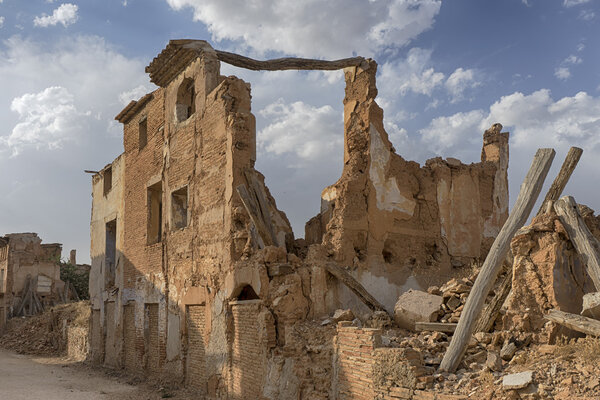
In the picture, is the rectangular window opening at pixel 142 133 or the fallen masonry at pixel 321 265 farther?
the rectangular window opening at pixel 142 133

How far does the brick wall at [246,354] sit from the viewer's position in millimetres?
8945

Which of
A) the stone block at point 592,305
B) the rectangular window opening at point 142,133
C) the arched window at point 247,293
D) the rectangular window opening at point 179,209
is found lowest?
the stone block at point 592,305

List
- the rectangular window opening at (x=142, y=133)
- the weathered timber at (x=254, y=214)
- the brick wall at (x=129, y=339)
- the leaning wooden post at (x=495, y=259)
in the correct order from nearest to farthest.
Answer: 1. the leaning wooden post at (x=495, y=259)
2. the weathered timber at (x=254, y=214)
3. the brick wall at (x=129, y=339)
4. the rectangular window opening at (x=142, y=133)

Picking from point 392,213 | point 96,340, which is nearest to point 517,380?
point 392,213

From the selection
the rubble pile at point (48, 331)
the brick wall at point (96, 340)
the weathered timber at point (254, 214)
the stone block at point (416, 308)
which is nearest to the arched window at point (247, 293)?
the weathered timber at point (254, 214)

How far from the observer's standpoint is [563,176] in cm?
661

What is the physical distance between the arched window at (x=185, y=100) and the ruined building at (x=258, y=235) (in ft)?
0.11

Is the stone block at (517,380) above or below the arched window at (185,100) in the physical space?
below

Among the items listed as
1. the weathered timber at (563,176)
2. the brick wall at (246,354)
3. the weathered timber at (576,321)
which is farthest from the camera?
the brick wall at (246,354)

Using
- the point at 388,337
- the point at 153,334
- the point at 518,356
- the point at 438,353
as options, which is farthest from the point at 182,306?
the point at 518,356

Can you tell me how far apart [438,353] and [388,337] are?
0.79 metres

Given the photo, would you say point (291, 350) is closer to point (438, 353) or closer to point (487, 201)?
point (438, 353)

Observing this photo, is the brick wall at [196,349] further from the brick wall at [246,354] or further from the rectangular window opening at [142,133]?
the rectangular window opening at [142,133]

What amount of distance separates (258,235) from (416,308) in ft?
11.0
